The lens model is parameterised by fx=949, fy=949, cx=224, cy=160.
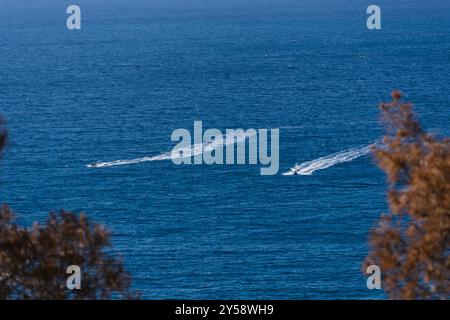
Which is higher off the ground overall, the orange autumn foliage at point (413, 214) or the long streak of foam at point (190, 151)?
the long streak of foam at point (190, 151)

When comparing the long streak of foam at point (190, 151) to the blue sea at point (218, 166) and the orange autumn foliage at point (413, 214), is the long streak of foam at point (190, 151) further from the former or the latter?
the orange autumn foliage at point (413, 214)

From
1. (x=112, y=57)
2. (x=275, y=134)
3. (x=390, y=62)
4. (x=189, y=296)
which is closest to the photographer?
(x=189, y=296)

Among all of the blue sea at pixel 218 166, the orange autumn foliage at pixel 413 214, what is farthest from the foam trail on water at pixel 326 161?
the orange autumn foliage at pixel 413 214

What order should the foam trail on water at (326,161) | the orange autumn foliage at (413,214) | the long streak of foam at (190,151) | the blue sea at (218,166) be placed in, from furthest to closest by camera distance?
the long streak of foam at (190,151)
the foam trail on water at (326,161)
the blue sea at (218,166)
the orange autumn foliage at (413,214)

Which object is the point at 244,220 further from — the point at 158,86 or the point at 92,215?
the point at 158,86

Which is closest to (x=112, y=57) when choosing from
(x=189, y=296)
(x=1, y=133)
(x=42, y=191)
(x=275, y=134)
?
(x=275, y=134)
